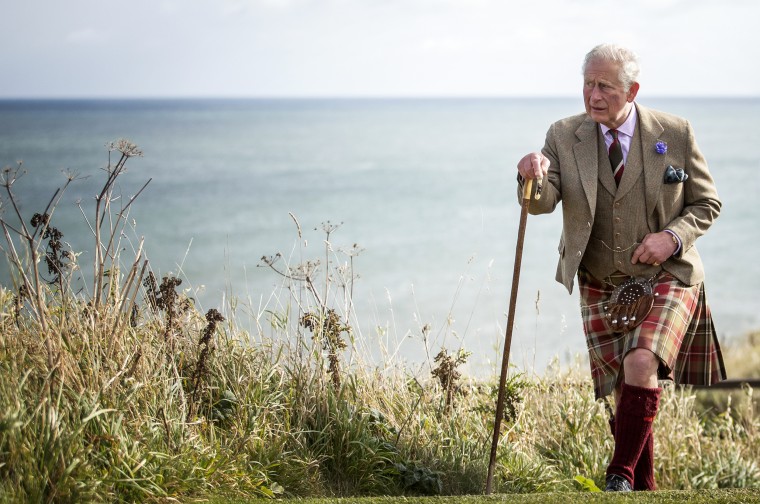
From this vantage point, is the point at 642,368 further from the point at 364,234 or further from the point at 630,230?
the point at 364,234

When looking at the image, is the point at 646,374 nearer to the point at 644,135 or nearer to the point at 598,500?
the point at 598,500

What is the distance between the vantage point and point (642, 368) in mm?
3852

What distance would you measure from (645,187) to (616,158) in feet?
0.64

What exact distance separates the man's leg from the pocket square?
0.76 metres

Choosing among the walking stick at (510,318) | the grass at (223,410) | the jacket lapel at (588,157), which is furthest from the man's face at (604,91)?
the grass at (223,410)

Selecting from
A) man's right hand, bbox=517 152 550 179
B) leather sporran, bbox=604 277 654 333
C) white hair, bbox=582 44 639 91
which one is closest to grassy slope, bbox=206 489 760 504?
leather sporran, bbox=604 277 654 333

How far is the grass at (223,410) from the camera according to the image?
329cm

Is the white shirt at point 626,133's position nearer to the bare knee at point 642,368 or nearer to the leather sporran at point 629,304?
the leather sporran at point 629,304

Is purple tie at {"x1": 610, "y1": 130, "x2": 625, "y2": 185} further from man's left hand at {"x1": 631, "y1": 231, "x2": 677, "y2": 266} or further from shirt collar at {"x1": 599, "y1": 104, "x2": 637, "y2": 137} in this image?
man's left hand at {"x1": 631, "y1": 231, "x2": 677, "y2": 266}

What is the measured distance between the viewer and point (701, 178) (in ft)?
13.5

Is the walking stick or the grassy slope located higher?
the walking stick

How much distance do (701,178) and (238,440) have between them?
7.66ft

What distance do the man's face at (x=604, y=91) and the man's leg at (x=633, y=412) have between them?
1.04 metres

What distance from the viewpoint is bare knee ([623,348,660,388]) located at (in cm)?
385
